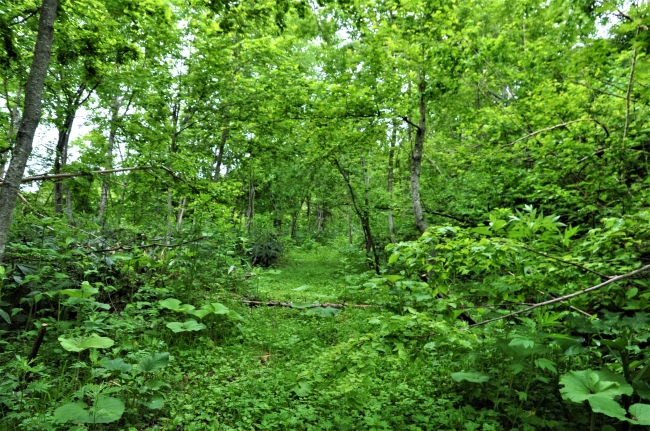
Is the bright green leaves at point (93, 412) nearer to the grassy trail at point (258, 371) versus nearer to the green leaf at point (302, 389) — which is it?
the grassy trail at point (258, 371)

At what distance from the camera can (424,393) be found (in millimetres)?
3012

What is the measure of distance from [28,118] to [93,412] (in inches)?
78.4

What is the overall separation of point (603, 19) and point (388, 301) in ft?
13.7

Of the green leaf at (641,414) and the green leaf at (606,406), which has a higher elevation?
the green leaf at (606,406)

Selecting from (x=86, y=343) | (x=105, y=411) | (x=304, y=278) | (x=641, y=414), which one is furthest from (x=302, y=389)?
(x=304, y=278)

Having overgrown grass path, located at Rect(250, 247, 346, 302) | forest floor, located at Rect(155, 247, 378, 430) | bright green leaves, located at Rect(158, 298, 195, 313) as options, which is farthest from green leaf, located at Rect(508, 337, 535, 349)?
overgrown grass path, located at Rect(250, 247, 346, 302)

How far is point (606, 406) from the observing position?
151 cm

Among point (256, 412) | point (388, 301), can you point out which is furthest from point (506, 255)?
point (256, 412)

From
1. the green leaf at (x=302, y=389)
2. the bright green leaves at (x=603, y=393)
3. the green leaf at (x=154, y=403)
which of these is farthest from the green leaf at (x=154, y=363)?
the bright green leaves at (x=603, y=393)

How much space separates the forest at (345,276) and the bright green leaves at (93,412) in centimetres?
1

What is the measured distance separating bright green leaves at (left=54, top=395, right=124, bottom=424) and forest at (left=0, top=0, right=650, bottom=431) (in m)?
0.01

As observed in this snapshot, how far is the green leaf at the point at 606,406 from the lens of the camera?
1.44 m

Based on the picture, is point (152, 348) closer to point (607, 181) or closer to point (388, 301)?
point (388, 301)

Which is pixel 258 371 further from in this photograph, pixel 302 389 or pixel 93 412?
pixel 93 412
